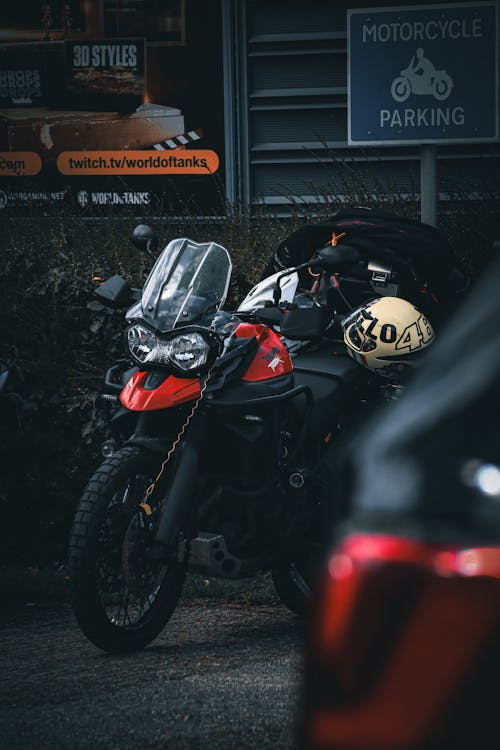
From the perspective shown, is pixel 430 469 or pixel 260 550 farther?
pixel 260 550

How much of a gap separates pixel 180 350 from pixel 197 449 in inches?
12.9

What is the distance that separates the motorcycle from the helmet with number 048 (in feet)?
0.33

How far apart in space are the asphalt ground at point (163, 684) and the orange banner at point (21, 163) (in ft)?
18.4

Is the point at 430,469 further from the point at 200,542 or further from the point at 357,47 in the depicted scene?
the point at 357,47

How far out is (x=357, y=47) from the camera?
19.3 feet

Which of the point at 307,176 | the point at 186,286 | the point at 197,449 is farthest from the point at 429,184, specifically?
the point at 307,176

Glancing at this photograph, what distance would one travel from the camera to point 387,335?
4703 mm

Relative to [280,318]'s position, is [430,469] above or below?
above

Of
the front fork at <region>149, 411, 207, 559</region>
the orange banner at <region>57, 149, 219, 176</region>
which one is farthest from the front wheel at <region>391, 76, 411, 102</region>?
the orange banner at <region>57, 149, 219, 176</region>

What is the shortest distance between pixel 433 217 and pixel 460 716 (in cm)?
476

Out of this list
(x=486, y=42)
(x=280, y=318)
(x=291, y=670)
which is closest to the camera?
(x=291, y=670)

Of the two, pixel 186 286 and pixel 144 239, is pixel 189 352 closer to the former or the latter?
pixel 186 286

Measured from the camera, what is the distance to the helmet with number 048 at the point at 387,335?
4.71 metres

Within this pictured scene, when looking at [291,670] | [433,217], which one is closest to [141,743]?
[291,670]
